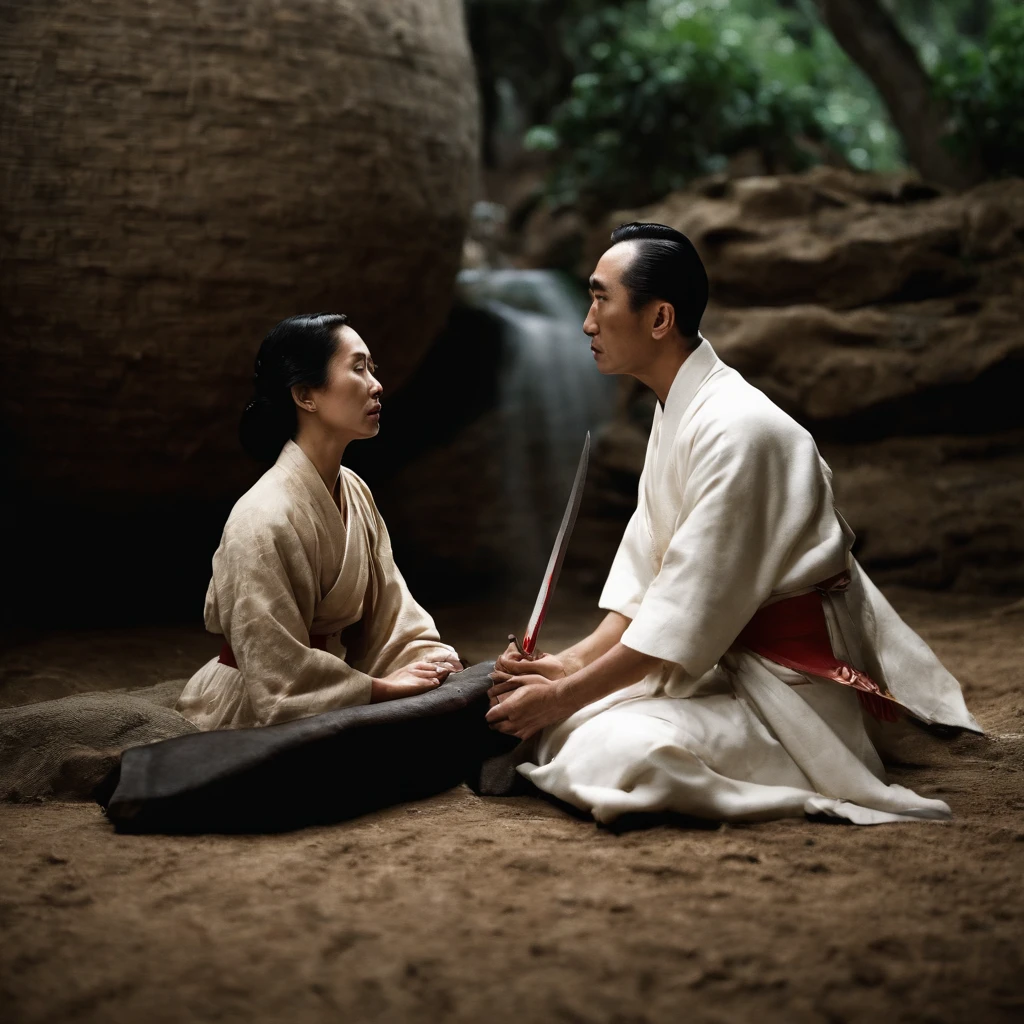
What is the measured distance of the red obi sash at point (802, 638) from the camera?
259cm

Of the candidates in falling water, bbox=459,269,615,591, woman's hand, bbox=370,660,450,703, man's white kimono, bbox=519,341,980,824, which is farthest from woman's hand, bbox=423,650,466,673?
falling water, bbox=459,269,615,591

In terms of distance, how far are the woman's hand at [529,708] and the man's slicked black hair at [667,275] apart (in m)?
0.95

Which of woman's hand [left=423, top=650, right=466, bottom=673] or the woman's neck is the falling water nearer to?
woman's hand [left=423, top=650, right=466, bottom=673]

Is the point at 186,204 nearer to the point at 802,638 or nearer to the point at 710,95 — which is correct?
the point at 802,638

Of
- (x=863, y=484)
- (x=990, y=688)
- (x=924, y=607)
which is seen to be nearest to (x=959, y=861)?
(x=990, y=688)

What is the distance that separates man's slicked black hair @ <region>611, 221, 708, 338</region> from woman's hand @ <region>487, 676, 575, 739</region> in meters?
0.95

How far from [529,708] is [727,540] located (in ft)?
2.04

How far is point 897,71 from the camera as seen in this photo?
6.78 metres

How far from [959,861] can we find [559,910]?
32.7 inches

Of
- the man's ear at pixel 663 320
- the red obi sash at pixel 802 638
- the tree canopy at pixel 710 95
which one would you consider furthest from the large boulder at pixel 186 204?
the tree canopy at pixel 710 95

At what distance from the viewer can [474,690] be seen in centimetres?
286

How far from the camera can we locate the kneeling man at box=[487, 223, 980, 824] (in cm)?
246

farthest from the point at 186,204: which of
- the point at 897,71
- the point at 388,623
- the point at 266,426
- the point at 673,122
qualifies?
the point at 897,71

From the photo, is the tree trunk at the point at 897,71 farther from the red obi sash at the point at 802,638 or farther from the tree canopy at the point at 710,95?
the red obi sash at the point at 802,638
